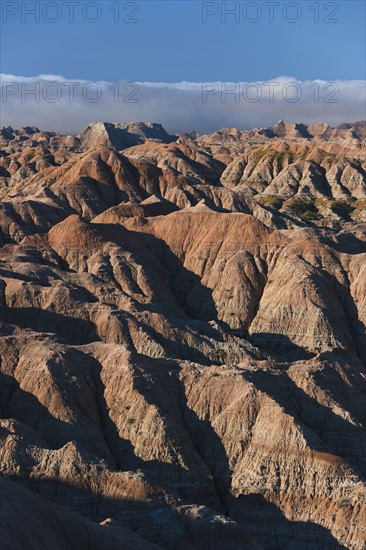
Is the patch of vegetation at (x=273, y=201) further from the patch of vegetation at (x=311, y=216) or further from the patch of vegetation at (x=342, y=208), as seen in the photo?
the patch of vegetation at (x=342, y=208)

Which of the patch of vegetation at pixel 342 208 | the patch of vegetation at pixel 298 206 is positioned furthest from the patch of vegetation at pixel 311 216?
the patch of vegetation at pixel 342 208

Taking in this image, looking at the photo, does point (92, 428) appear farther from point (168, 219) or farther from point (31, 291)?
point (168, 219)

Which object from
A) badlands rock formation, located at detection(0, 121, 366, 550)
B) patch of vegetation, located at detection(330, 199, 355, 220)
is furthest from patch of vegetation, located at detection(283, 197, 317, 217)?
badlands rock formation, located at detection(0, 121, 366, 550)

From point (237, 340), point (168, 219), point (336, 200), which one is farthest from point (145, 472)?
point (336, 200)

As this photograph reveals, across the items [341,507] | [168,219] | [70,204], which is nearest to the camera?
[341,507]

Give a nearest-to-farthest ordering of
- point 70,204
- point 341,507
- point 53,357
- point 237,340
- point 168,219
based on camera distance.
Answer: point 341,507, point 53,357, point 237,340, point 168,219, point 70,204

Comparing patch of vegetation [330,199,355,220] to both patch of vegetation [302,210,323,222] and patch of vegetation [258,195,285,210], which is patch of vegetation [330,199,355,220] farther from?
patch of vegetation [258,195,285,210]

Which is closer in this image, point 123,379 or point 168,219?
point 123,379
